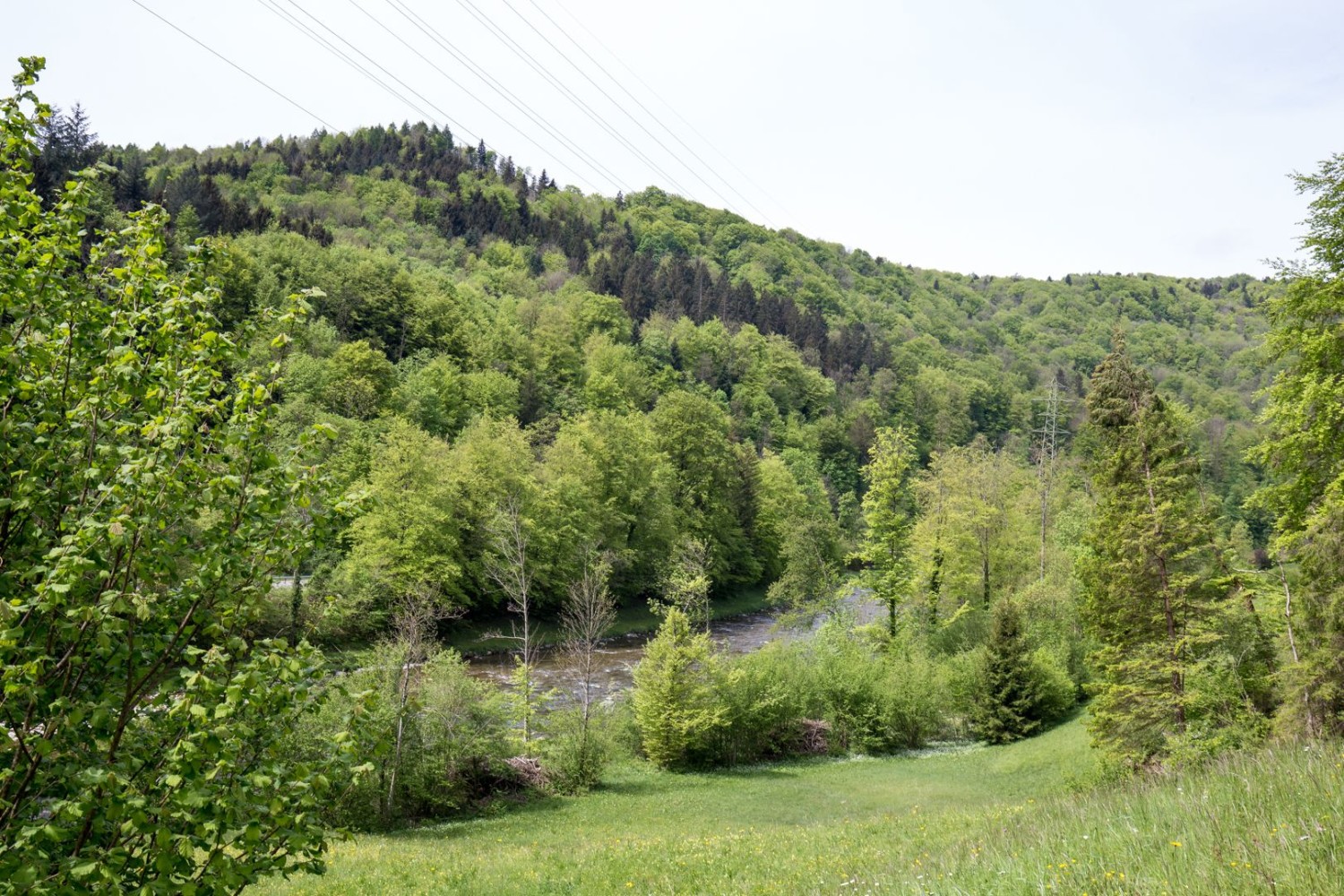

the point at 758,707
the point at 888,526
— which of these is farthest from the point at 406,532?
the point at 888,526

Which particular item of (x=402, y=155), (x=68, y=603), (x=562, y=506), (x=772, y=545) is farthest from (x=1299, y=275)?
(x=402, y=155)

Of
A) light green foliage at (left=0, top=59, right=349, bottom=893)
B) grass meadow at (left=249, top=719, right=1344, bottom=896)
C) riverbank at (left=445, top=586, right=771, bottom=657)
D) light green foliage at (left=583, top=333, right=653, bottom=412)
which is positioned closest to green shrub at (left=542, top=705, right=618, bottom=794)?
grass meadow at (left=249, top=719, right=1344, bottom=896)

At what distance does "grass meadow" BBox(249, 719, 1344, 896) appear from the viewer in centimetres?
551

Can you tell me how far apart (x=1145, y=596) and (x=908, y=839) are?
11918mm

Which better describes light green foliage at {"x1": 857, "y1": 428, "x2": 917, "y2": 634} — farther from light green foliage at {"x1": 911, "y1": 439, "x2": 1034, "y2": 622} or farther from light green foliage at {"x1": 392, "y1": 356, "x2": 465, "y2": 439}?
light green foliage at {"x1": 392, "y1": 356, "x2": 465, "y2": 439}

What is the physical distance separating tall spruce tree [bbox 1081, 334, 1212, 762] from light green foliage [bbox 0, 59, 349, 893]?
2134 cm

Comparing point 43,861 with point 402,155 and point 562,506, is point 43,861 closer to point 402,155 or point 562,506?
point 562,506

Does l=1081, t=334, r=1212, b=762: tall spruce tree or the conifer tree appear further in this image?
the conifer tree

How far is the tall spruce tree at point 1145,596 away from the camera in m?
20.4

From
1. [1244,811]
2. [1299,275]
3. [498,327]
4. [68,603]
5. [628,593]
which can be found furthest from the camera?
[498,327]

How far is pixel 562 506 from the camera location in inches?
2154

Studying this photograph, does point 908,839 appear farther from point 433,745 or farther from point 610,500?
point 610,500

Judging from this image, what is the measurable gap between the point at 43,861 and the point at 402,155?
20206 cm

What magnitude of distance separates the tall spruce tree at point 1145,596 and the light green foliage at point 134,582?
70.0 feet
